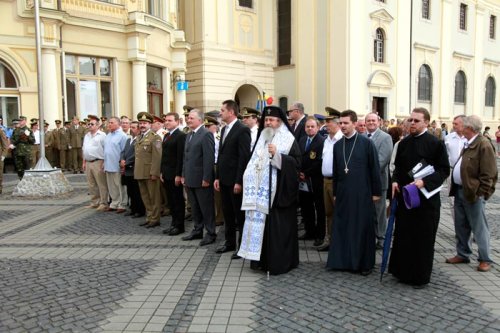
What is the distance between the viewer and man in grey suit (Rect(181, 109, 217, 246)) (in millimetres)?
6691

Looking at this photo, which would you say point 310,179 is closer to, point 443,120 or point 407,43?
point 407,43

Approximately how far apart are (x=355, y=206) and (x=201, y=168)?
2435 millimetres

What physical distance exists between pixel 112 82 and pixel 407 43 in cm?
2125

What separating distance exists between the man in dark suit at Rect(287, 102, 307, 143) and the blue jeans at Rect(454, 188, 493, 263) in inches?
99.1

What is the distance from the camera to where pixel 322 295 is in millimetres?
4688

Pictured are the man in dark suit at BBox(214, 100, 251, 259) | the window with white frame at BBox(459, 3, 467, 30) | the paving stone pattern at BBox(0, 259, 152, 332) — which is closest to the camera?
the paving stone pattern at BBox(0, 259, 152, 332)

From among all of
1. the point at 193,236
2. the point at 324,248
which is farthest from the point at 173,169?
the point at 324,248

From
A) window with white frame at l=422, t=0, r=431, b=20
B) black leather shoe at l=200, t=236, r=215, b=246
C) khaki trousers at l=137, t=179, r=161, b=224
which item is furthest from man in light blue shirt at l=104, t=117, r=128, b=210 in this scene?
window with white frame at l=422, t=0, r=431, b=20

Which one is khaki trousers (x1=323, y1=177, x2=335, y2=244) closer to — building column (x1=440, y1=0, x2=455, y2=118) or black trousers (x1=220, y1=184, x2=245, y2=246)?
black trousers (x1=220, y1=184, x2=245, y2=246)

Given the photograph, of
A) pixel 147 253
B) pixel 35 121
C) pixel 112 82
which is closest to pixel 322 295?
pixel 147 253

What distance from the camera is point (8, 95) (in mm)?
15414

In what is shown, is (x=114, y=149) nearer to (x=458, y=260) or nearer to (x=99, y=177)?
(x=99, y=177)

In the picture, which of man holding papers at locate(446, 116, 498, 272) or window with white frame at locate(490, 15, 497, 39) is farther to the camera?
window with white frame at locate(490, 15, 497, 39)

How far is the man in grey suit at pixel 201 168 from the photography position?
6.69 m
